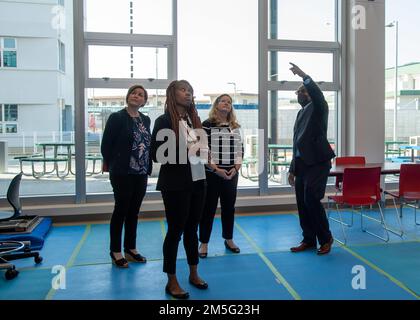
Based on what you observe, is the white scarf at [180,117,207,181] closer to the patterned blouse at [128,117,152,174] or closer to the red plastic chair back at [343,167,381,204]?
the patterned blouse at [128,117,152,174]

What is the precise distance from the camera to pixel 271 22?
5875 millimetres

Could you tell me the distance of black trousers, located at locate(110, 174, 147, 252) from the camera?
3391 mm

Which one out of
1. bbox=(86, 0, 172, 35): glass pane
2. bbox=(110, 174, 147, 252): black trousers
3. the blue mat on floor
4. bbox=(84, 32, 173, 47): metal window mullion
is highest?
bbox=(86, 0, 172, 35): glass pane

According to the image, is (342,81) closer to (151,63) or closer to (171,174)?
(151,63)

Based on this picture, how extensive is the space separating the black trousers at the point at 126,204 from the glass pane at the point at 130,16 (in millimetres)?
2829

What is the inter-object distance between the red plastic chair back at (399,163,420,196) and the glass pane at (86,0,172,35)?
12.0 feet

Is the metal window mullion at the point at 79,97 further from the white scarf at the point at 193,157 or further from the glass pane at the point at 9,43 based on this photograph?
the white scarf at the point at 193,157

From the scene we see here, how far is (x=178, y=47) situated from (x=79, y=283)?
12.1 feet

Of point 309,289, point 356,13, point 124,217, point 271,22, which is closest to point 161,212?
point 124,217

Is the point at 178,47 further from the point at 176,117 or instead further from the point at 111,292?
the point at 111,292

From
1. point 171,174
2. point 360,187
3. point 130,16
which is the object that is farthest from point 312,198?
point 130,16

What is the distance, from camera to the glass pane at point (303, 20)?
5.89 meters

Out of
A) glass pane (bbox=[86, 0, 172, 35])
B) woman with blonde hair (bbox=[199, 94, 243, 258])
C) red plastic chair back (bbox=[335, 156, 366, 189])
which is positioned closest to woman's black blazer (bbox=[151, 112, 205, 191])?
woman with blonde hair (bbox=[199, 94, 243, 258])

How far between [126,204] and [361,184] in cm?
255
